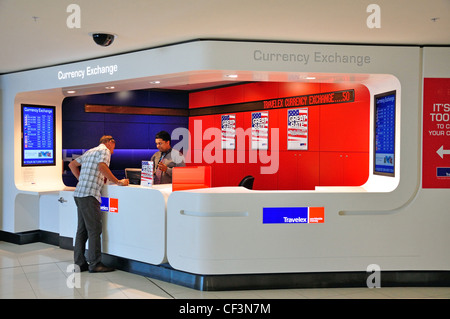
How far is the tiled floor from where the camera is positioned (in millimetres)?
4562

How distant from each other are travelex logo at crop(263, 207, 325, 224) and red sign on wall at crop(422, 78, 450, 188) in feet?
3.98

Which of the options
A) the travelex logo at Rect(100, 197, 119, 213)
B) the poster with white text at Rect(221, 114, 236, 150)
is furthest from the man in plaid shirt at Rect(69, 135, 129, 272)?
the poster with white text at Rect(221, 114, 236, 150)

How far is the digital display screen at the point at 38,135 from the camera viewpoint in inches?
287

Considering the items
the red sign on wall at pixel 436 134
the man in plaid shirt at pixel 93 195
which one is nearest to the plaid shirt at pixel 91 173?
the man in plaid shirt at pixel 93 195

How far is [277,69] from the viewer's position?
4.81 m

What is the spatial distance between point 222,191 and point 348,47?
2048mm

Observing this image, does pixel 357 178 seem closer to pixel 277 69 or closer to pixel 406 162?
pixel 406 162

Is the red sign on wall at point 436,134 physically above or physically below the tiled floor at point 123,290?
above

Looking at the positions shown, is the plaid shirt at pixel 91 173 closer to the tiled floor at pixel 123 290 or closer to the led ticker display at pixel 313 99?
the tiled floor at pixel 123 290

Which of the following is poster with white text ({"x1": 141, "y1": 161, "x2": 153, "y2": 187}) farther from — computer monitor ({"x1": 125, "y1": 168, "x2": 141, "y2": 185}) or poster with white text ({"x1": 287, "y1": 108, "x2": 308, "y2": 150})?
poster with white text ({"x1": 287, "y1": 108, "x2": 308, "y2": 150})

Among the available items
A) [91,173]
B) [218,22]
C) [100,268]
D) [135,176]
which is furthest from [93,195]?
[218,22]

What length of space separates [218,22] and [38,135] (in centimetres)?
450

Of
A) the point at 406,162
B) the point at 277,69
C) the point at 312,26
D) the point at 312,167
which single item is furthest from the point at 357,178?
the point at 312,26

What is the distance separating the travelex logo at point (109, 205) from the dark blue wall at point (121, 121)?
321cm
